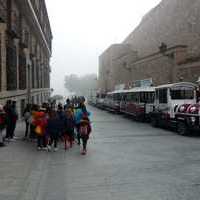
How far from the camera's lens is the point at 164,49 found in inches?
1069

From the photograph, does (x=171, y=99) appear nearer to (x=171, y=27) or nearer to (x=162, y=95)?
(x=162, y=95)

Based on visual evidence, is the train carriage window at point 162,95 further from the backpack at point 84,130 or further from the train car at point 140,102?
the backpack at point 84,130

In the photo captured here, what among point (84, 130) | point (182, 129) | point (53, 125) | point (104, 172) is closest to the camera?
point (104, 172)

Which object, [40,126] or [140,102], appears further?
[140,102]

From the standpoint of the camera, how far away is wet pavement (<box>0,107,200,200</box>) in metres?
6.70

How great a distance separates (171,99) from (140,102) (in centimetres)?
619

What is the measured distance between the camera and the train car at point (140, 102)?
22766 millimetres

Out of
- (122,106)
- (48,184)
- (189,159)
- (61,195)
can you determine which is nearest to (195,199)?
(61,195)

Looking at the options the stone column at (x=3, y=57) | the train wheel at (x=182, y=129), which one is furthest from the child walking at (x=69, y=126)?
the stone column at (x=3, y=57)

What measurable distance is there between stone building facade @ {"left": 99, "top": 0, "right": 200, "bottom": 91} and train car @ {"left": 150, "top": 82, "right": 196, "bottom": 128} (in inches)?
295

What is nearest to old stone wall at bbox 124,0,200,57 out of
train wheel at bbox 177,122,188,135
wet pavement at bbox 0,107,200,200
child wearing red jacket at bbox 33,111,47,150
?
train wheel at bbox 177,122,188,135

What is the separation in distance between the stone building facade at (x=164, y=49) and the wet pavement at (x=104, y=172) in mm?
16753

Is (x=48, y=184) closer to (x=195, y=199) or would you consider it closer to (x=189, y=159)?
(x=195, y=199)

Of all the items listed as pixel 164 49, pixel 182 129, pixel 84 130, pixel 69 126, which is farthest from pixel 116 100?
pixel 84 130
